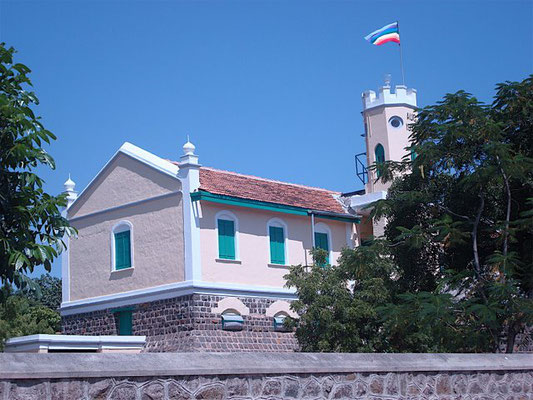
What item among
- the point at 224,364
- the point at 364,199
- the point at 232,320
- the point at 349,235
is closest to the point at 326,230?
the point at 349,235

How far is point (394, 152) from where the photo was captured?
31.3 metres

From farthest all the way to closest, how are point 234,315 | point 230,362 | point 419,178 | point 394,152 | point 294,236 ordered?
point 394,152
point 294,236
point 234,315
point 419,178
point 230,362

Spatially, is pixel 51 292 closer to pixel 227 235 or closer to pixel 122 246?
pixel 122 246

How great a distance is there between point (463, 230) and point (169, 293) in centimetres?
1121

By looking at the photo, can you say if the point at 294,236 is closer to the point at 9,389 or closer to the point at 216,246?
the point at 216,246

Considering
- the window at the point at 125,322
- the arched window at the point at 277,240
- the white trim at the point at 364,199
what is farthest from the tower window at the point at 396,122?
the window at the point at 125,322

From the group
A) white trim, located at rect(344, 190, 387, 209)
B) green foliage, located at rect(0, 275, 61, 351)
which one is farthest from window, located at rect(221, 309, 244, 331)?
white trim, located at rect(344, 190, 387, 209)

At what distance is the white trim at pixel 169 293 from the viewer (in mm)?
25497

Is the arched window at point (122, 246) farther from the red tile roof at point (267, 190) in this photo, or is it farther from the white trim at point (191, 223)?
the red tile roof at point (267, 190)

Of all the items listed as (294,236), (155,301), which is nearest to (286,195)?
(294,236)

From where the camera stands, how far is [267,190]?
29312 mm

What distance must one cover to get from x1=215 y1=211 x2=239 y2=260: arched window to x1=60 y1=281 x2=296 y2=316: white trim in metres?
1.05

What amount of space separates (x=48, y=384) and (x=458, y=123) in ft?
44.4

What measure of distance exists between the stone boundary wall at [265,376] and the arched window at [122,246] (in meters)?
19.6
